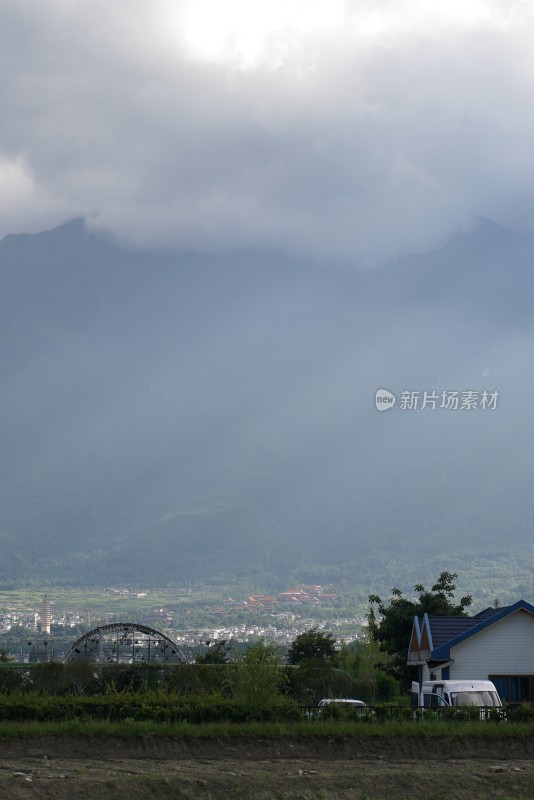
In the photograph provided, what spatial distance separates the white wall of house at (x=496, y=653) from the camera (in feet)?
136

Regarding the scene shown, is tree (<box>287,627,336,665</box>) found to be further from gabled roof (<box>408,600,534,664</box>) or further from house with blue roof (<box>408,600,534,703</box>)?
house with blue roof (<box>408,600,534,703</box>)

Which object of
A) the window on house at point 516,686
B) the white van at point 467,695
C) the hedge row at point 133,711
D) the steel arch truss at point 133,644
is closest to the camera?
the hedge row at point 133,711

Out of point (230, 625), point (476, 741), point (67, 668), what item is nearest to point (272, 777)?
point (476, 741)

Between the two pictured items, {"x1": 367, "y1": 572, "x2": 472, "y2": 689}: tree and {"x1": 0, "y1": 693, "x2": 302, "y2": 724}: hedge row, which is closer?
{"x1": 0, "y1": 693, "x2": 302, "y2": 724}: hedge row

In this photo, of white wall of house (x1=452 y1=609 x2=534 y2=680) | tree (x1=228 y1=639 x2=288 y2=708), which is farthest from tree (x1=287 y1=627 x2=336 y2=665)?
tree (x1=228 y1=639 x2=288 y2=708)

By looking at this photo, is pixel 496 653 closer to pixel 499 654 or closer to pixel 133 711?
pixel 499 654

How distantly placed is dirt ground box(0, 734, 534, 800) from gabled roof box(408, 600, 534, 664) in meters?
14.3

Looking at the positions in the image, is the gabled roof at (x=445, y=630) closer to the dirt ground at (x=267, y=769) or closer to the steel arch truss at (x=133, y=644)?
the dirt ground at (x=267, y=769)

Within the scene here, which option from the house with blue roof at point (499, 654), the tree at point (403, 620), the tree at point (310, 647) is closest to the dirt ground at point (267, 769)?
the house with blue roof at point (499, 654)

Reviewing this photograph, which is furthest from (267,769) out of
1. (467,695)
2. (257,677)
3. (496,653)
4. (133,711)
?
(496,653)

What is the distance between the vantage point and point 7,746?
25.3 metres

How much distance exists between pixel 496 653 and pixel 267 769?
65.7ft

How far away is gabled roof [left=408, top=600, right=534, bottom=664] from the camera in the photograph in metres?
41.1

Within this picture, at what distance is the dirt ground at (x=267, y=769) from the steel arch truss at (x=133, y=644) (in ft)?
106
